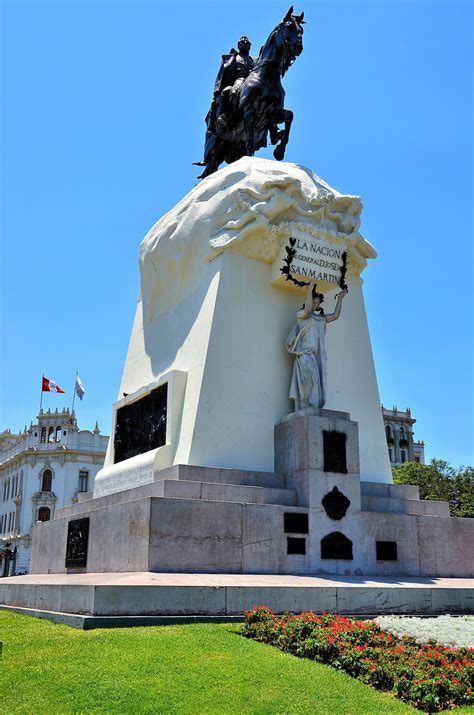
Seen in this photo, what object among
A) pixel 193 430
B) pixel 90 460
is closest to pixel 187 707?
pixel 193 430

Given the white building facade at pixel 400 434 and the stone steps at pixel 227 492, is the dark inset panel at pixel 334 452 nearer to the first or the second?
the stone steps at pixel 227 492

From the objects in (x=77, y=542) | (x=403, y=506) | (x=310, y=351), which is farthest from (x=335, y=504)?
(x=77, y=542)

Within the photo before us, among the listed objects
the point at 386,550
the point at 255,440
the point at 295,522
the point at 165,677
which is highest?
the point at 255,440

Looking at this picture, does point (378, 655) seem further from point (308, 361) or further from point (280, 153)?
point (280, 153)

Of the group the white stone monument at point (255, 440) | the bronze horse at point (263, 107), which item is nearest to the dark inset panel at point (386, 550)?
the white stone monument at point (255, 440)

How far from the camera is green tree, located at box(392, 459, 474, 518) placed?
114 feet

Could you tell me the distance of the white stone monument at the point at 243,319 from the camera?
508 inches

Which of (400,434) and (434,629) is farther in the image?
(400,434)

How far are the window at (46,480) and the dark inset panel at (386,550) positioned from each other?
52.5 meters

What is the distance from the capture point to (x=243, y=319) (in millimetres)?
13594

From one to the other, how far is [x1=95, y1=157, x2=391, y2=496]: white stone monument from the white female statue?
406 mm

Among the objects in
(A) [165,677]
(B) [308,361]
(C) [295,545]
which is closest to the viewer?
(A) [165,677]

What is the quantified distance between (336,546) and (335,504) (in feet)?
2.18

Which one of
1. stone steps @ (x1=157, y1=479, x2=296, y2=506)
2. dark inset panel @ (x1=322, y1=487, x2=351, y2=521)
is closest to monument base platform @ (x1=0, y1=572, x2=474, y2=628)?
dark inset panel @ (x1=322, y1=487, x2=351, y2=521)
